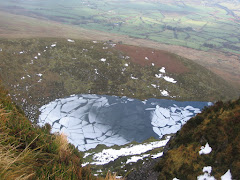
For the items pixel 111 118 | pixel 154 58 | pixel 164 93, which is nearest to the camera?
pixel 111 118

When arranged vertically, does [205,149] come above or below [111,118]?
above

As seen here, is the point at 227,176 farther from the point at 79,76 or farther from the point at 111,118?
the point at 79,76

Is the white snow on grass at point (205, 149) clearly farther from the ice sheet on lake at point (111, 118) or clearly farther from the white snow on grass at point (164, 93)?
the white snow on grass at point (164, 93)

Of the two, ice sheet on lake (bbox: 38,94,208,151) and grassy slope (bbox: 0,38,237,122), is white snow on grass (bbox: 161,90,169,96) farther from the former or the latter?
ice sheet on lake (bbox: 38,94,208,151)

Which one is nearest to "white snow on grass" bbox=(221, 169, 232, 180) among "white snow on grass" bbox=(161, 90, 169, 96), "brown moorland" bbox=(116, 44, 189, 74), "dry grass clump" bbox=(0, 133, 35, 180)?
"dry grass clump" bbox=(0, 133, 35, 180)

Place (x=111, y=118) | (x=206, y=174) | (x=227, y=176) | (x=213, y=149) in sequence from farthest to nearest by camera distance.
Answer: (x=111, y=118) → (x=213, y=149) → (x=206, y=174) → (x=227, y=176)

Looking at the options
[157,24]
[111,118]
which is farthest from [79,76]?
[157,24]

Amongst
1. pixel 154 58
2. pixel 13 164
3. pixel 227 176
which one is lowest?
pixel 154 58
